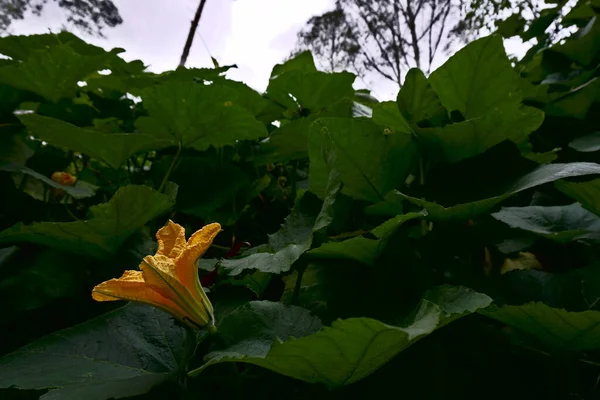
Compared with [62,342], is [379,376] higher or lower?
lower

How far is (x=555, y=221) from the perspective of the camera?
2.08 ft

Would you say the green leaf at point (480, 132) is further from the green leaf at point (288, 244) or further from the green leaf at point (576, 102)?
the green leaf at point (576, 102)

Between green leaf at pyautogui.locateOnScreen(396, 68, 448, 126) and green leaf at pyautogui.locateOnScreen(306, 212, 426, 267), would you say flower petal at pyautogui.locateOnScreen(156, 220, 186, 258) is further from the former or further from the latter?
green leaf at pyautogui.locateOnScreen(396, 68, 448, 126)

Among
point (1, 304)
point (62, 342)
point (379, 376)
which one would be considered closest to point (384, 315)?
point (379, 376)

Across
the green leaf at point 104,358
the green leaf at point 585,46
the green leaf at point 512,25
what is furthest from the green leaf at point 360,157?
the green leaf at point 512,25

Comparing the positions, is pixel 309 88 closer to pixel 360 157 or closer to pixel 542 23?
pixel 360 157

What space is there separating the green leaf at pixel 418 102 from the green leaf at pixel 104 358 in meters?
0.44

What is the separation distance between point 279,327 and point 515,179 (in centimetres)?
31

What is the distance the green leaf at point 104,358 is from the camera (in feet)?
1.36

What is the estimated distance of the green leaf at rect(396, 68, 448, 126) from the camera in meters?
0.70

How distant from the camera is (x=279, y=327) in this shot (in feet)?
1.46

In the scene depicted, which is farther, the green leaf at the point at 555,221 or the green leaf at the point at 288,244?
the green leaf at the point at 555,221

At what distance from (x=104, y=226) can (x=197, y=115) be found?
0.29 meters

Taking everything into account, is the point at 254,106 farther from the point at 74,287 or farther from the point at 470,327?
the point at 470,327
